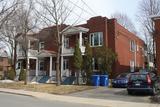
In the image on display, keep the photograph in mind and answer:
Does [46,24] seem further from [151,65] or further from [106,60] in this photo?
[151,65]

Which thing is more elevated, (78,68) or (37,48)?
(37,48)

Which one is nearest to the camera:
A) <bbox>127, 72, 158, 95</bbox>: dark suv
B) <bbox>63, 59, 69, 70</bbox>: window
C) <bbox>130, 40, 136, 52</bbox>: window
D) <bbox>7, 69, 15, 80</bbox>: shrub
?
<bbox>127, 72, 158, 95</bbox>: dark suv

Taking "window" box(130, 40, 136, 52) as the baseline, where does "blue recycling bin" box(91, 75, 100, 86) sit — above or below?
below

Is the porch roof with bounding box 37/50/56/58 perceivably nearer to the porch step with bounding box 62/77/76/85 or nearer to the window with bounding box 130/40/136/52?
the porch step with bounding box 62/77/76/85

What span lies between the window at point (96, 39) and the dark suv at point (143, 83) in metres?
15.9

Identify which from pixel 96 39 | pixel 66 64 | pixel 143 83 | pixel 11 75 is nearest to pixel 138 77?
pixel 143 83

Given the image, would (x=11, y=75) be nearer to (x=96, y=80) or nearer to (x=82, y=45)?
(x=82, y=45)

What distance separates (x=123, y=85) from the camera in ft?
98.7

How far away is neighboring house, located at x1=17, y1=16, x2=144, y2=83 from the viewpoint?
3875cm

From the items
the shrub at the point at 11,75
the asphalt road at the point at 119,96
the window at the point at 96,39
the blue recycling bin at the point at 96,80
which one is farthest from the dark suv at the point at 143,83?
the shrub at the point at 11,75

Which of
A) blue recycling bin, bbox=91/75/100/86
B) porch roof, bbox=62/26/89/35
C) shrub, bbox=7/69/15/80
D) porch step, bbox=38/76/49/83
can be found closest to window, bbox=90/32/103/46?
porch roof, bbox=62/26/89/35

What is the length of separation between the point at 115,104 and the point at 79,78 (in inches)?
728

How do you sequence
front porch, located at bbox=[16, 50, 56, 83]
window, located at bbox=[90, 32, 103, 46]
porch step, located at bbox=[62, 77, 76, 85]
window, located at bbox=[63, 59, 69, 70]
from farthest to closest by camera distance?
front porch, located at bbox=[16, 50, 56, 83], window, located at bbox=[63, 59, 69, 70], porch step, located at bbox=[62, 77, 76, 85], window, located at bbox=[90, 32, 103, 46]

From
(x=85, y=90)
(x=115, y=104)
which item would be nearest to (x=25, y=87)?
(x=85, y=90)
